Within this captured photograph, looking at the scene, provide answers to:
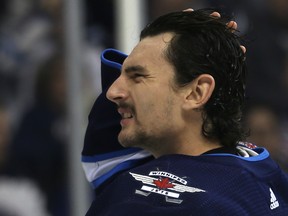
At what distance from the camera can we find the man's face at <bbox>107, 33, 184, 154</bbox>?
7.76 feet

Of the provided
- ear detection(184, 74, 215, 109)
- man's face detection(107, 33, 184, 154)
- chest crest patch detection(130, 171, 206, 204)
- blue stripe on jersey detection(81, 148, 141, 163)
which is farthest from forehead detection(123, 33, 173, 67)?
blue stripe on jersey detection(81, 148, 141, 163)

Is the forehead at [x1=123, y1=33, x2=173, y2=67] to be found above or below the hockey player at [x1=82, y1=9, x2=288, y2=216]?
above

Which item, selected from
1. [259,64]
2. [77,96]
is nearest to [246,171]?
[77,96]

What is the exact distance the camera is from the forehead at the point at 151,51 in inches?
94.0

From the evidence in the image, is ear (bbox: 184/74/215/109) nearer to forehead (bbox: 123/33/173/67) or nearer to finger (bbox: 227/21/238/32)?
forehead (bbox: 123/33/173/67)

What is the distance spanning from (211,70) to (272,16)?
268 centimetres

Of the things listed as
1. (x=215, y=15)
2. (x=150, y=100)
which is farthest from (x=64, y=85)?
(x=150, y=100)

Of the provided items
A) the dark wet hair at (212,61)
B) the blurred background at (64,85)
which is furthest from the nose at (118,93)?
the blurred background at (64,85)

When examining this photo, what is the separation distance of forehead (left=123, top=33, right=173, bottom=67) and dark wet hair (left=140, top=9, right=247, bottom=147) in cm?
2

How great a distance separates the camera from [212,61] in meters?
2.38

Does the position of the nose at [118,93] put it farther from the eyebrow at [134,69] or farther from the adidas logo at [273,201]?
the adidas logo at [273,201]

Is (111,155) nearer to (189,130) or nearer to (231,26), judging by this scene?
(189,130)

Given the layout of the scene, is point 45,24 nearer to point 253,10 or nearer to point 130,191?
point 253,10

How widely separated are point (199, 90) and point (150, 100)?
139mm
